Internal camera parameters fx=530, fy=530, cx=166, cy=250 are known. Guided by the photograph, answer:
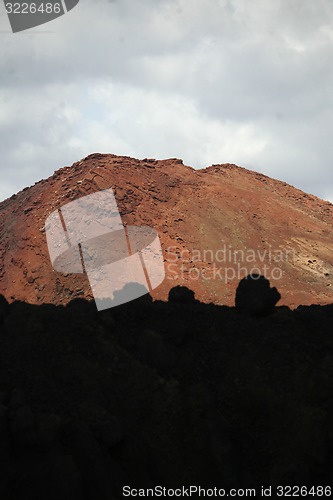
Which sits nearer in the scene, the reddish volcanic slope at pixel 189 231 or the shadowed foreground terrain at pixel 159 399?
the shadowed foreground terrain at pixel 159 399

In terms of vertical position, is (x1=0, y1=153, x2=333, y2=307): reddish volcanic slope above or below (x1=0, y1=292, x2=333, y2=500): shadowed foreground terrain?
above

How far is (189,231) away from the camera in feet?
152

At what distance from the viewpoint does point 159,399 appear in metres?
17.1

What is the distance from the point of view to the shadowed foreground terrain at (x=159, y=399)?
1429 cm

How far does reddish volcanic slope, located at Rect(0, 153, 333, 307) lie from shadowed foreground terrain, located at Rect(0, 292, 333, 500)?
17890 millimetres

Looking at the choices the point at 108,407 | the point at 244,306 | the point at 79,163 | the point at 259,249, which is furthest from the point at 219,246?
the point at 108,407

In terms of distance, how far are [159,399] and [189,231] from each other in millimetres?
30096

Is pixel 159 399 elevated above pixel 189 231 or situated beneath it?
situated beneath

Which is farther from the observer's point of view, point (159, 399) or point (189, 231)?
point (189, 231)

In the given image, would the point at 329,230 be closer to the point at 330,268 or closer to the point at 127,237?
the point at 330,268

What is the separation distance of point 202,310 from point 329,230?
35690mm

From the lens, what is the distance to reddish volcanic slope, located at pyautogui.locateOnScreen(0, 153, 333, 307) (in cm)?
4103

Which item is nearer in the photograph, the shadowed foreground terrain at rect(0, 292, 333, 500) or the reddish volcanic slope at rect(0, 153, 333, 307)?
the shadowed foreground terrain at rect(0, 292, 333, 500)

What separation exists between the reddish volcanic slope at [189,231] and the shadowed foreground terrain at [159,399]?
704 inches
